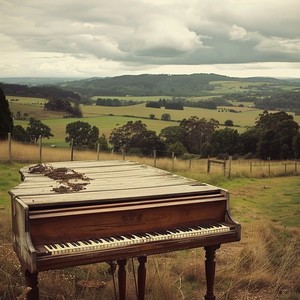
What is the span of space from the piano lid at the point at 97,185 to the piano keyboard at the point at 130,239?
32 cm

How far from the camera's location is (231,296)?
566 centimetres

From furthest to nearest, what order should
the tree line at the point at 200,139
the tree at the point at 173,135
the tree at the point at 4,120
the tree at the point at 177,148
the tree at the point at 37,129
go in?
1. the tree at the point at 173,135
2. the tree at the point at 177,148
3. the tree line at the point at 200,139
4. the tree at the point at 37,129
5. the tree at the point at 4,120

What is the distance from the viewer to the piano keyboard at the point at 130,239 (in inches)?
130

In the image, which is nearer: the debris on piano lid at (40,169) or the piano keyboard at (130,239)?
the piano keyboard at (130,239)

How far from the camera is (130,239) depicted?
140 inches

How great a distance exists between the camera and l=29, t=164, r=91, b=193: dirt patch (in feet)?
13.3

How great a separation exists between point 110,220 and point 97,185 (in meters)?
0.74

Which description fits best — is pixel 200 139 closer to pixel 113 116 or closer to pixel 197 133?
pixel 197 133

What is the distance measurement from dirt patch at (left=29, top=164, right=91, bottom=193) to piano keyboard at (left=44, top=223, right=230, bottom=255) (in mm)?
665

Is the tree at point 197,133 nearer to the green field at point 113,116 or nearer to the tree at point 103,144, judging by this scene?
the green field at point 113,116

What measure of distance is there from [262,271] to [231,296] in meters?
0.76

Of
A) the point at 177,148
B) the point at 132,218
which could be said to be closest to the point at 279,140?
the point at 177,148

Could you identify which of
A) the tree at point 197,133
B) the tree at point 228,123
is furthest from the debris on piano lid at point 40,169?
the tree at point 228,123

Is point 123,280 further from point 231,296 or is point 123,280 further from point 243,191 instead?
point 243,191
